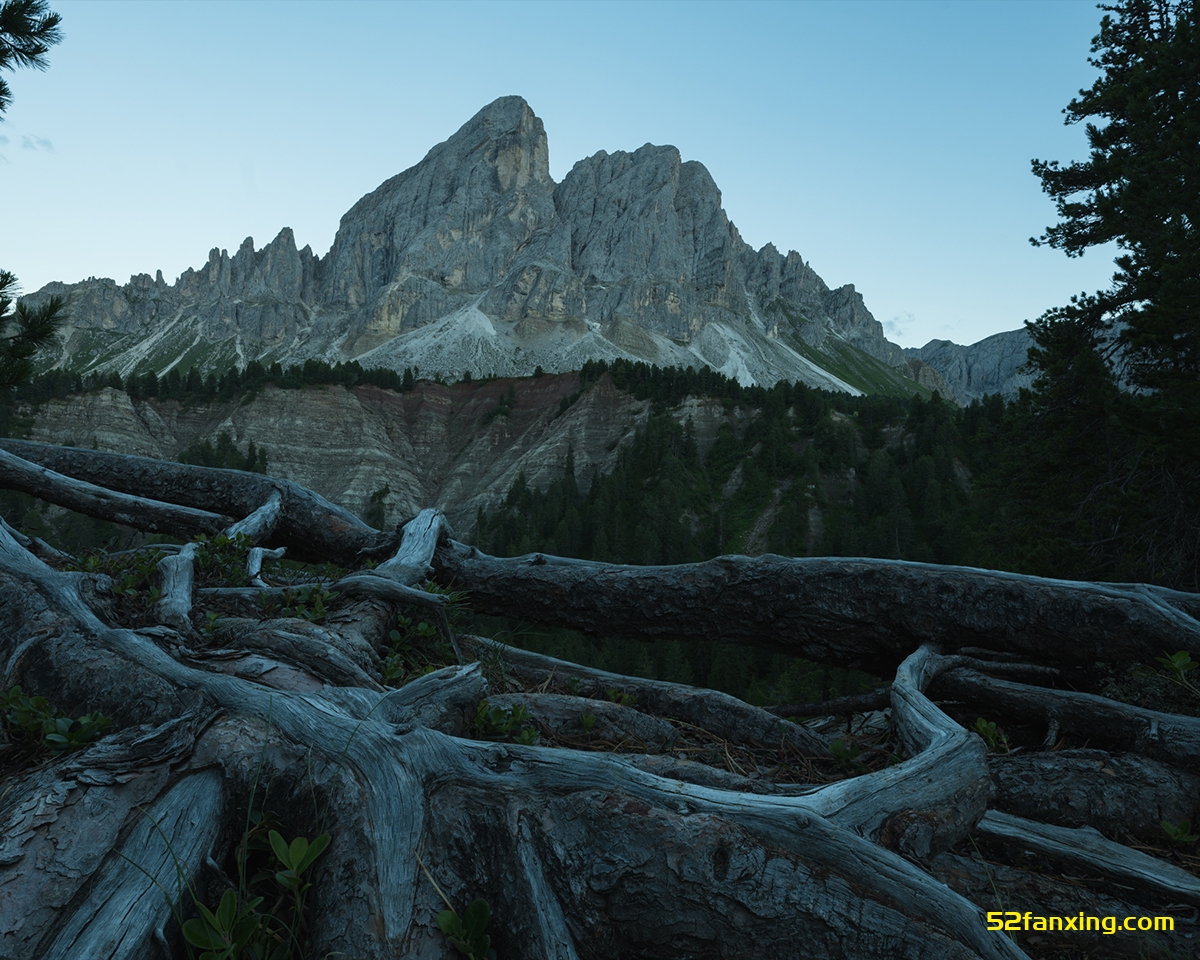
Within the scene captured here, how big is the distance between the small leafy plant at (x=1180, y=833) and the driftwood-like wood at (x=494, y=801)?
0.67ft

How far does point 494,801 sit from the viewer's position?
9.92 ft

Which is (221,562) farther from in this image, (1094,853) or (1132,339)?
(1132,339)

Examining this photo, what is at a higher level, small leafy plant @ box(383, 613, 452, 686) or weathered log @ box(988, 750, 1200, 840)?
small leafy plant @ box(383, 613, 452, 686)

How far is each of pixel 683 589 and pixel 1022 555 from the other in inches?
658

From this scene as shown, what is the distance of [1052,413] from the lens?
1711 centimetres

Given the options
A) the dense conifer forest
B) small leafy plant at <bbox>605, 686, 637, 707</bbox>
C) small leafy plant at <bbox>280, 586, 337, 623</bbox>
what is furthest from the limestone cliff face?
small leafy plant at <bbox>605, 686, 637, 707</bbox>

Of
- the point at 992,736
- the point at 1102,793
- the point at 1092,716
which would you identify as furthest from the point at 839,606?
the point at 1102,793

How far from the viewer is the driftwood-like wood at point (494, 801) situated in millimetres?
2555

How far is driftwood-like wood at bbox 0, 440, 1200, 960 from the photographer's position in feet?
8.38

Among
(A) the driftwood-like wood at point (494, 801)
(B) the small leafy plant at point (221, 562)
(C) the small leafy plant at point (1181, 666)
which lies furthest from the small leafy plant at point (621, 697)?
(C) the small leafy plant at point (1181, 666)

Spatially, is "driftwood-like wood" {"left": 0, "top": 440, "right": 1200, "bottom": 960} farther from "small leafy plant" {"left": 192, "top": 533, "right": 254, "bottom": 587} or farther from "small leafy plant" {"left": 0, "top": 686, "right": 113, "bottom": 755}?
"small leafy plant" {"left": 192, "top": 533, "right": 254, "bottom": 587}

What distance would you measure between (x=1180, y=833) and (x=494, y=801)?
3724 millimetres

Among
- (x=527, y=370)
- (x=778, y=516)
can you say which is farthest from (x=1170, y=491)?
(x=527, y=370)

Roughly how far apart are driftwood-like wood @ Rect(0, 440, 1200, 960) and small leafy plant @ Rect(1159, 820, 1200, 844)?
20 cm
